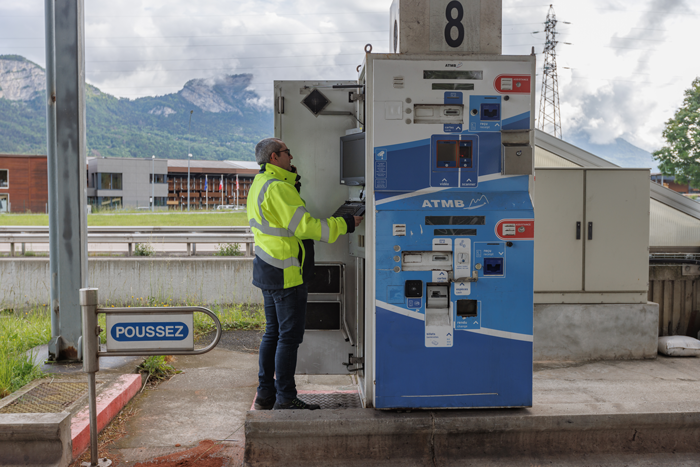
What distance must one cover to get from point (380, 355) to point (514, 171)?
5.09 ft

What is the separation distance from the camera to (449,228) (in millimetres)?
3549

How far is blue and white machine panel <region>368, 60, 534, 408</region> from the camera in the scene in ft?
11.7

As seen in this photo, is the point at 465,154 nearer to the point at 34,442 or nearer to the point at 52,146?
the point at 34,442

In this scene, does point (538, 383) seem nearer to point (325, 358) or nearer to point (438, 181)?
point (325, 358)

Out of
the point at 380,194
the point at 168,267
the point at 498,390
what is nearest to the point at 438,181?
the point at 380,194

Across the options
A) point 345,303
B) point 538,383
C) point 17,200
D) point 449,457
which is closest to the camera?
point 449,457

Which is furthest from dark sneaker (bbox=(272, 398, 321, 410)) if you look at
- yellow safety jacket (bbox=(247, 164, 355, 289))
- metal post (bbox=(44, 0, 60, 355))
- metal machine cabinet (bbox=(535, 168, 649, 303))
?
metal machine cabinet (bbox=(535, 168, 649, 303))

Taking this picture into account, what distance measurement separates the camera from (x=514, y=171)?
11.7 feet

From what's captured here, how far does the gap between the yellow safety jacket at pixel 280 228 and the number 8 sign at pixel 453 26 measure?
4.78 ft

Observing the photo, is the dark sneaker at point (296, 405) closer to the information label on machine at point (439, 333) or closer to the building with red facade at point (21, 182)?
the information label on machine at point (439, 333)

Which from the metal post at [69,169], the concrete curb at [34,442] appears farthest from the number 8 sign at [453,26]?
the metal post at [69,169]

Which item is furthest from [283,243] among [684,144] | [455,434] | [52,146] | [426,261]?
[684,144]

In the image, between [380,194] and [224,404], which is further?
[224,404]

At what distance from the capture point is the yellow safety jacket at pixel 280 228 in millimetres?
3629
